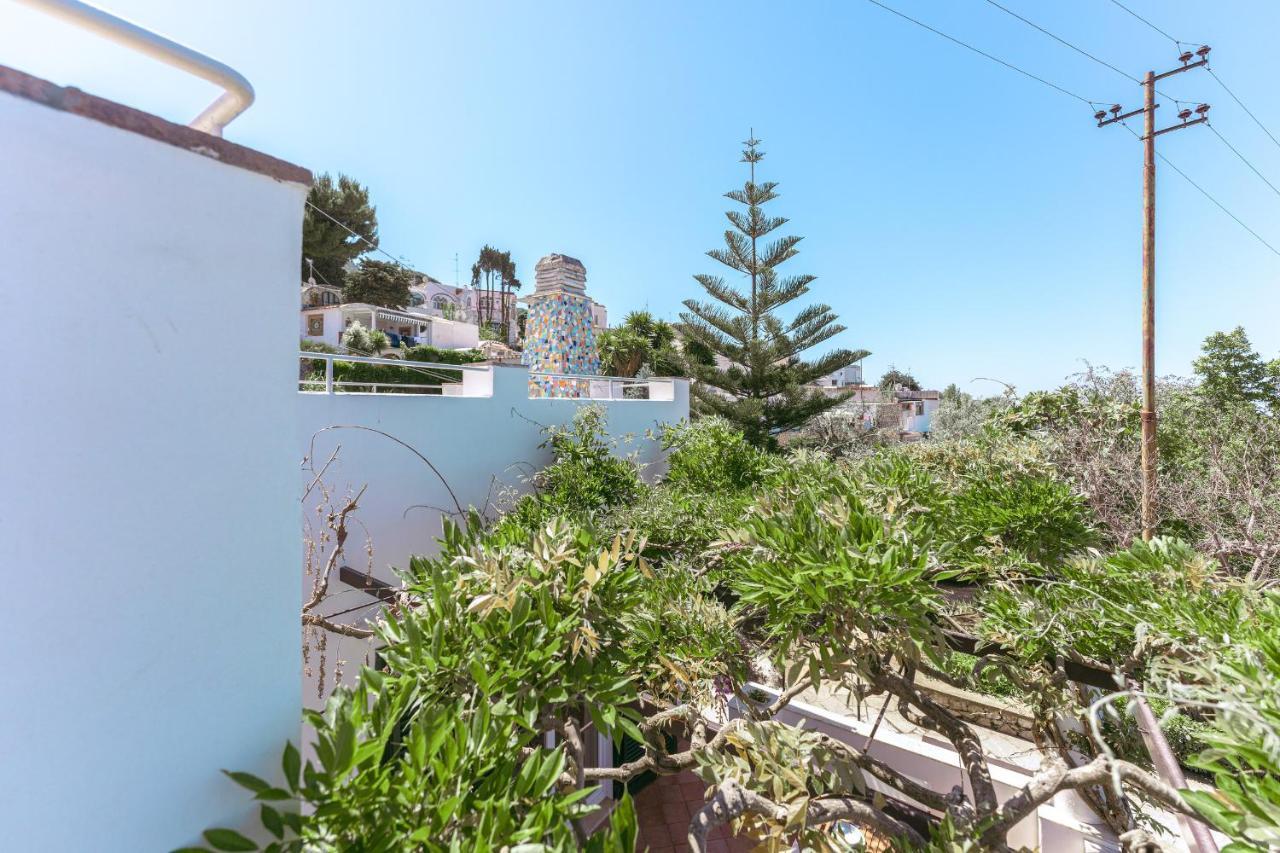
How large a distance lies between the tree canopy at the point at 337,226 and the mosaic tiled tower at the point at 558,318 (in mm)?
13487

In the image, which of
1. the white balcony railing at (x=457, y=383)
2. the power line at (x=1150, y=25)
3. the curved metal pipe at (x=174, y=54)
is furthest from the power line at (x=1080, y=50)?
the curved metal pipe at (x=174, y=54)

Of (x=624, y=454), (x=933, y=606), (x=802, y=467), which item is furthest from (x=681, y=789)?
(x=933, y=606)

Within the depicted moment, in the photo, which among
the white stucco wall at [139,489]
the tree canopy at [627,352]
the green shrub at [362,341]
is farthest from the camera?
the green shrub at [362,341]

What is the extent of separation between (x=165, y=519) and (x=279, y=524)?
0.16 meters

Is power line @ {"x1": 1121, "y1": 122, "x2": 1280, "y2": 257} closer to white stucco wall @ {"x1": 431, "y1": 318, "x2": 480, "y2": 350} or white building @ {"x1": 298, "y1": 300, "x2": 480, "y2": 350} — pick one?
white building @ {"x1": 298, "y1": 300, "x2": 480, "y2": 350}

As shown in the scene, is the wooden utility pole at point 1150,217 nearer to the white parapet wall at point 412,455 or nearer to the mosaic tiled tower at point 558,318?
the white parapet wall at point 412,455

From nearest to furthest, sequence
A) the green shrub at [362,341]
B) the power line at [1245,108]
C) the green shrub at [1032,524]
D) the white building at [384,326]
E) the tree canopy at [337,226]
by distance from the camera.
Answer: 1. the green shrub at [1032,524]
2. the power line at [1245,108]
3. the green shrub at [362,341]
4. the tree canopy at [337,226]
5. the white building at [384,326]

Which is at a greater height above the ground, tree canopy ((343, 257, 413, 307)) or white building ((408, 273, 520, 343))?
white building ((408, 273, 520, 343))

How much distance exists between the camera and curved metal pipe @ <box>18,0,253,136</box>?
71 cm

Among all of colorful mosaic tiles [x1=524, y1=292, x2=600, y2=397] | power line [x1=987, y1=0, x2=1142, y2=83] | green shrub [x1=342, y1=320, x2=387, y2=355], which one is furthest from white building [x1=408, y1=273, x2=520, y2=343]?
power line [x1=987, y1=0, x2=1142, y2=83]

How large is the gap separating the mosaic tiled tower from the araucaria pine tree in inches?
109

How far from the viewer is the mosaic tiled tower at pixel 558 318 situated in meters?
8.45

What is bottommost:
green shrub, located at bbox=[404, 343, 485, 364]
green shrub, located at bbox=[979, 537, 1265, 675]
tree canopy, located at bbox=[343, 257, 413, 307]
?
green shrub, located at bbox=[979, 537, 1265, 675]

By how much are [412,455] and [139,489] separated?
153 inches
